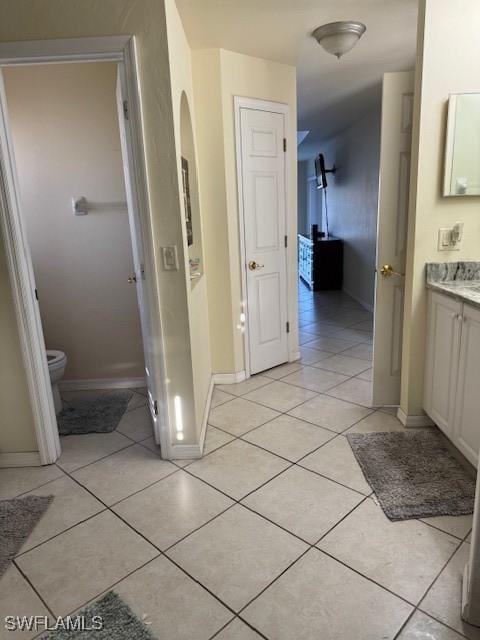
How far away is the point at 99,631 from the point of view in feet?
4.56

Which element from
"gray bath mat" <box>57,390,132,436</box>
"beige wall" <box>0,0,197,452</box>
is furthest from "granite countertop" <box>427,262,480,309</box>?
"gray bath mat" <box>57,390,132,436</box>

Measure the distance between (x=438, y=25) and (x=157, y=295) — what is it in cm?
200

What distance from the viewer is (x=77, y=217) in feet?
10.7

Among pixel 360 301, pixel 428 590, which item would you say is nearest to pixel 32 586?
pixel 428 590

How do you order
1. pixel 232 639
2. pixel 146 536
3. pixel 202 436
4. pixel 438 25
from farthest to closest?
pixel 202 436 < pixel 438 25 < pixel 146 536 < pixel 232 639

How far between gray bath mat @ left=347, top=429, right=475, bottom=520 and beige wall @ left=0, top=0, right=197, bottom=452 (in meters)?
1.00

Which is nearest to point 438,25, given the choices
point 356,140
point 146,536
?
point 146,536

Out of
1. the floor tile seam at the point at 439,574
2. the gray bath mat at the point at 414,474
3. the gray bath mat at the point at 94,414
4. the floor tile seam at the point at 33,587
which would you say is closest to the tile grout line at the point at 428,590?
the floor tile seam at the point at 439,574

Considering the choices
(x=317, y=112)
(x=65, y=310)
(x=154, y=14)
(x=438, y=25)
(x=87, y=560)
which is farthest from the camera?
(x=317, y=112)

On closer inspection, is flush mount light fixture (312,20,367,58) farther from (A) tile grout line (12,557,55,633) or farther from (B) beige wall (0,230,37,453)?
(A) tile grout line (12,557,55,633)

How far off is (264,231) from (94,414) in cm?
188

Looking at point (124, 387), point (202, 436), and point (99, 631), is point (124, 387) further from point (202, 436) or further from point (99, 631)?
point (99, 631)

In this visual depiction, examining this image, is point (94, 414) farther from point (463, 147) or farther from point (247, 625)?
point (463, 147)

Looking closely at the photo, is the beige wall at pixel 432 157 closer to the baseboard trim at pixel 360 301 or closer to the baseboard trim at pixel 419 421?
the baseboard trim at pixel 419 421
